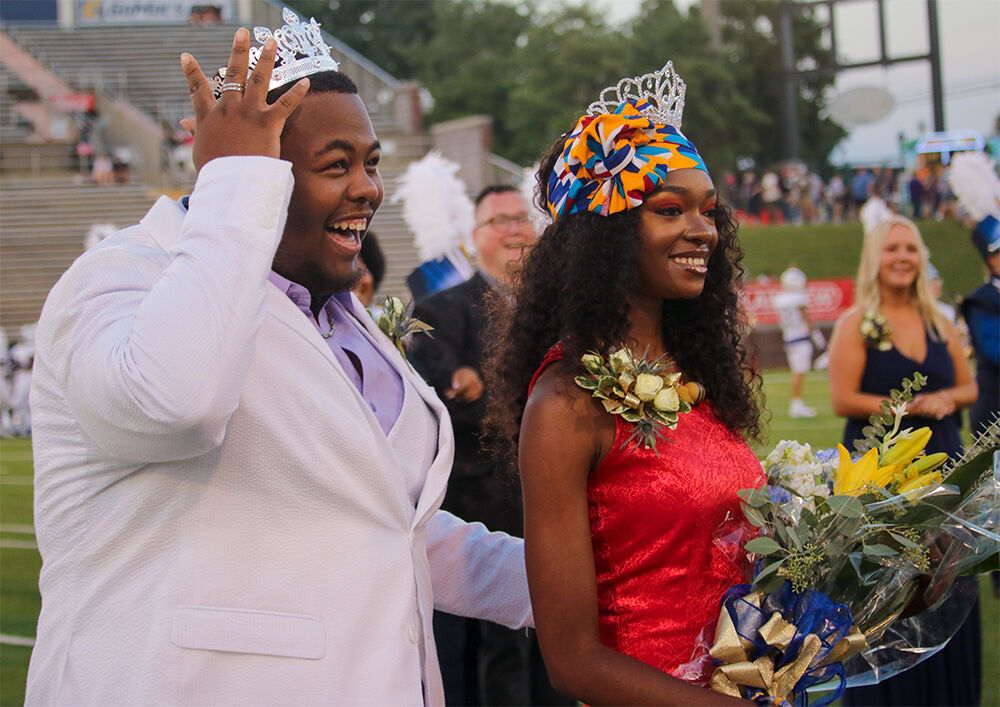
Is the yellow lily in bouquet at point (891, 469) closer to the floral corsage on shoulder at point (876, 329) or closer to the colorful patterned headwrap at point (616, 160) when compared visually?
the colorful patterned headwrap at point (616, 160)

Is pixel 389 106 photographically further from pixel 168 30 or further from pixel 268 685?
pixel 268 685

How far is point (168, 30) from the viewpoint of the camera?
128ft

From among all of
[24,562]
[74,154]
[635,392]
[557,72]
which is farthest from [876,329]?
[557,72]

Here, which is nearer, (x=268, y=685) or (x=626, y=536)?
(x=268, y=685)

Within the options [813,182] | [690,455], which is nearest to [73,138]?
[813,182]

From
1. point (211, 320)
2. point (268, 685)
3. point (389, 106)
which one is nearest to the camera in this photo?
point (211, 320)

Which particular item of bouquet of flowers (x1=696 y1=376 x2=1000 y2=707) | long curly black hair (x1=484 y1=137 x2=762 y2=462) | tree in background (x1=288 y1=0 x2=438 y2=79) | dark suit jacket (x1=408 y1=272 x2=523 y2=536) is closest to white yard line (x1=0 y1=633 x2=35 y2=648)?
dark suit jacket (x1=408 y1=272 x2=523 y2=536)

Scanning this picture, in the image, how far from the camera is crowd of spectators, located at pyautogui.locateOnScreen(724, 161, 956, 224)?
3606cm

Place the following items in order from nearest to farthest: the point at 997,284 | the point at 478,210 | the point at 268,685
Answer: the point at 268,685 < the point at 478,210 < the point at 997,284

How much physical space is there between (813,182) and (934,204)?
156 inches

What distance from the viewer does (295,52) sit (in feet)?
7.20

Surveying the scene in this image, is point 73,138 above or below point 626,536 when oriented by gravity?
above

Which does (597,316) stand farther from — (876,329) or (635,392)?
(876,329)

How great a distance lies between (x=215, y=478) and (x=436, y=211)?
15.2ft
